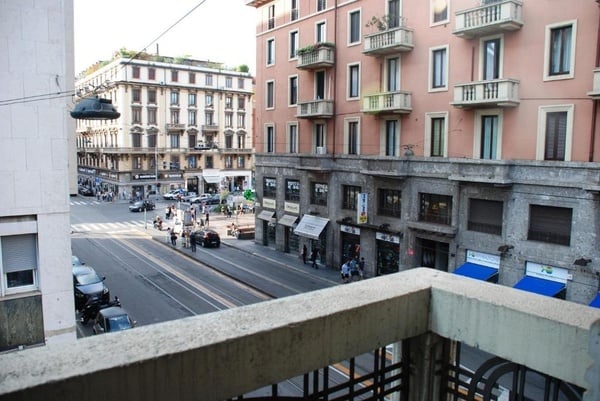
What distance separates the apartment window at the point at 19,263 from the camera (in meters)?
11.7

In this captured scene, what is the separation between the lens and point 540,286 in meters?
19.5

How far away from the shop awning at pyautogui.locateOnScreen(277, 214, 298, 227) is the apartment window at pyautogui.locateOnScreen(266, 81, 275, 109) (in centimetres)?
834

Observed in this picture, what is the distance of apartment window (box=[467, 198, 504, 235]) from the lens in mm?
21516

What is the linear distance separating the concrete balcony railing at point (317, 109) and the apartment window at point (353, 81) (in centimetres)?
151

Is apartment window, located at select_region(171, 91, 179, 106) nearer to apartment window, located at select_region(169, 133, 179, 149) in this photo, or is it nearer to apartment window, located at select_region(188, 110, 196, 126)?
apartment window, located at select_region(188, 110, 196, 126)

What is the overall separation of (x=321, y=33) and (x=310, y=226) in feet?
40.6

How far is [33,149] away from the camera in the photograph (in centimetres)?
1149

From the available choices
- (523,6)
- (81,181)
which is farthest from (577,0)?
(81,181)

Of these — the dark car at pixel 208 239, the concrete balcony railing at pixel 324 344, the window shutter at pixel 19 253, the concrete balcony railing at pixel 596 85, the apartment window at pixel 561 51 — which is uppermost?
the apartment window at pixel 561 51

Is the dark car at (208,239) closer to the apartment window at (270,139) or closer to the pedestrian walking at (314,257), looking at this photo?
the apartment window at (270,139)

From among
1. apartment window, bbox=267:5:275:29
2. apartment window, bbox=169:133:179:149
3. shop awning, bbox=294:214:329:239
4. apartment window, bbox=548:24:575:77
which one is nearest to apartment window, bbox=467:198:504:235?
apartment window, bbox=548:24:575:77

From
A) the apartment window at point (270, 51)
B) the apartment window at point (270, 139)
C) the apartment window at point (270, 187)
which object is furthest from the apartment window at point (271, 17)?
the apartment window at point (270, 187)

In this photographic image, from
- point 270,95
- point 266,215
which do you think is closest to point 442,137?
point 270,95

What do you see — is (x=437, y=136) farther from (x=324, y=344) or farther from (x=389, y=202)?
(x=324, y=344)
